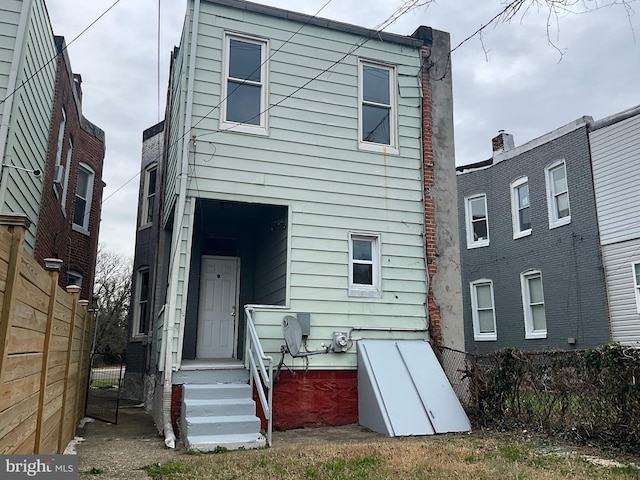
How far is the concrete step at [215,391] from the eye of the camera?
732 cm

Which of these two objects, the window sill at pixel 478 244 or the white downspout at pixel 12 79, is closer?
the white downspout at pixel 12 79

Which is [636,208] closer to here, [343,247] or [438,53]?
[438,53]

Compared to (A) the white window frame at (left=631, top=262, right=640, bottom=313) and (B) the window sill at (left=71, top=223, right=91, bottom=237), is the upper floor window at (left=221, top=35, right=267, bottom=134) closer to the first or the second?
(B) the window sill at (left=71, top=223, right=91, bottom=237)

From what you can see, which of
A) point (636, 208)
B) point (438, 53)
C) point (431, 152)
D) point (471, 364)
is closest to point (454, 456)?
point (471, 364)

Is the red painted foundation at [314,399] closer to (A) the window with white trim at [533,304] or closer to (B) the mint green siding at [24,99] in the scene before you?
(B) the mint green siding at [24,99]

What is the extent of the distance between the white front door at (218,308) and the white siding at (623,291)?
29.2 feet

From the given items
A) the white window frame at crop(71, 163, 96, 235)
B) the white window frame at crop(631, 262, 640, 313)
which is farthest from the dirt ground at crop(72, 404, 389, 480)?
the white window frame at crop(631, 262, 640, 313)

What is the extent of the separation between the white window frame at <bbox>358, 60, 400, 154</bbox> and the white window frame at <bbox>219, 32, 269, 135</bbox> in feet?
5.79

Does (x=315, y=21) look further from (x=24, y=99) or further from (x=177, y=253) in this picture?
(x=24, y=99)

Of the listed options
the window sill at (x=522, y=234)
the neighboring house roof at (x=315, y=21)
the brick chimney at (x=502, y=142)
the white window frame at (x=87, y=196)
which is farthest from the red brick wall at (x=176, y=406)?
the brick chimney at (x=502, y=142)

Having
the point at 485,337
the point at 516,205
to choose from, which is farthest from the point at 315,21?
the point at 485,337

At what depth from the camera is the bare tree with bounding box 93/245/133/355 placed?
102 ft

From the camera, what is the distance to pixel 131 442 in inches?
278

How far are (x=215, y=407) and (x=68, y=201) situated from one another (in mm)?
7367
